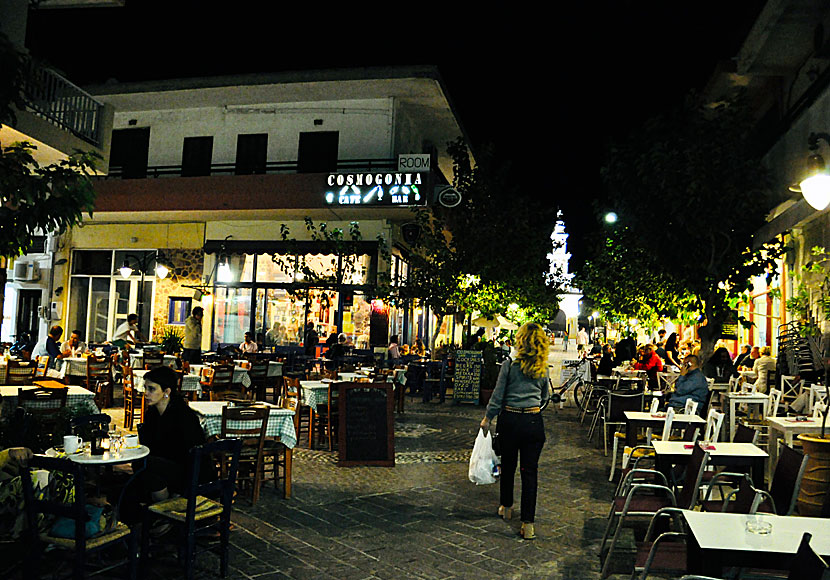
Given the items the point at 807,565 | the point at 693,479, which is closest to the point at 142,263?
the point at 693,479

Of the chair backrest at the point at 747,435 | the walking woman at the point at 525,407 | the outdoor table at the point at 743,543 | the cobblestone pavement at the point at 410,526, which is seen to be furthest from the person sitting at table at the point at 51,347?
the outdoor table at the point at 743,543

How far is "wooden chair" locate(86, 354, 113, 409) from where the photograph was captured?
13.1m

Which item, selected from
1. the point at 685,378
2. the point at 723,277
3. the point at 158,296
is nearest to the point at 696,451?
the point at 685,378

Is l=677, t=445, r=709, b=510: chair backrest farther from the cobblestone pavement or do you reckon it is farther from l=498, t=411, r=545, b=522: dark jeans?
l=498, t=411, r=545, b=522: dark jeans

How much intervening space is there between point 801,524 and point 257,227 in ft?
68.6

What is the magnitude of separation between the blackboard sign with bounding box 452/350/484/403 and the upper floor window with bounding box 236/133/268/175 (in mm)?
10120

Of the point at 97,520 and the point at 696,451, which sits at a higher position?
the point at 696,451

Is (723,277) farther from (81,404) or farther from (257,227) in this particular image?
(257,227)

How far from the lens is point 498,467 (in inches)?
287

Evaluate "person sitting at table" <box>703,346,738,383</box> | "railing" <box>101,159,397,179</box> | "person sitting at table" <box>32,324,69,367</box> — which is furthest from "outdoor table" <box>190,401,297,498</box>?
"railing" <box>101,159,397,179</box>

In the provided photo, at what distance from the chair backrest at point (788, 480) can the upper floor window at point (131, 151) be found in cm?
2304

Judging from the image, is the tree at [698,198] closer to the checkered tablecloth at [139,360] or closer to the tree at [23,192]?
the checkered tablecloth at [139,360]

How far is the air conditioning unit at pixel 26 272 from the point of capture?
979 inches

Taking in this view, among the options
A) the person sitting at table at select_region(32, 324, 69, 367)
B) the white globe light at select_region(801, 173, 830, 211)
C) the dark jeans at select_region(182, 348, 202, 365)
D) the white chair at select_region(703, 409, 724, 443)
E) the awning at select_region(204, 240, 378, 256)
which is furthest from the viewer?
the awning at select_region(204, 240, 378, 256)
